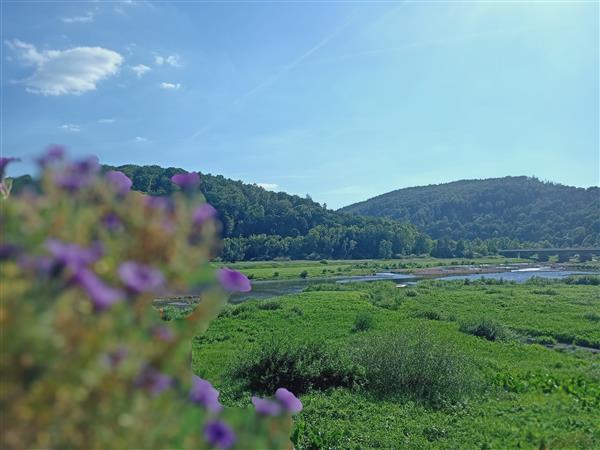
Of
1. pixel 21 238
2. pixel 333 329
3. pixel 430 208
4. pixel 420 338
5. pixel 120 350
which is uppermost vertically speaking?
pixel 430 208

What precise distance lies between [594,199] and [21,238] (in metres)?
172

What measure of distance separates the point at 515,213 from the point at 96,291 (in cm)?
17596

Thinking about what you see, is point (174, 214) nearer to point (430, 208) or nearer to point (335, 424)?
point (335, 424)

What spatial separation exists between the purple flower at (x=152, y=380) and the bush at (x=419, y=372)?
11.1 meters

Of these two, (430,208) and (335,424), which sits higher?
(430,208)

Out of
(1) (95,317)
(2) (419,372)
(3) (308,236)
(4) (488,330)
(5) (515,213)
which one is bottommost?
(4) (488,330)

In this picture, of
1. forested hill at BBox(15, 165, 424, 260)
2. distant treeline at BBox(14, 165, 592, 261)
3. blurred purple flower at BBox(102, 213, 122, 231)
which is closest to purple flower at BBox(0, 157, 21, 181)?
blurred purple flower at BBox(102, 213, 122, 231)

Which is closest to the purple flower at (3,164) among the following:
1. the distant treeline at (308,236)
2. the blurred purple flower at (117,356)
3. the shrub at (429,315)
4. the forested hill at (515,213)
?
the blurred purple flower at (117,356)

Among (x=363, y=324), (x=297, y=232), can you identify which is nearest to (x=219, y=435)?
(x=363, y=324)

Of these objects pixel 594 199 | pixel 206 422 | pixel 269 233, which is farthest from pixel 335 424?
pixel 594 199

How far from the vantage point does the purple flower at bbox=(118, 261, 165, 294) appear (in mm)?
738

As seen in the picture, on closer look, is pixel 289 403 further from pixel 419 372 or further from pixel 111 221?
pixel 419 372

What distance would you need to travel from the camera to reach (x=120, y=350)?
79 centimetres

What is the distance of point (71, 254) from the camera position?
725 millimetres
